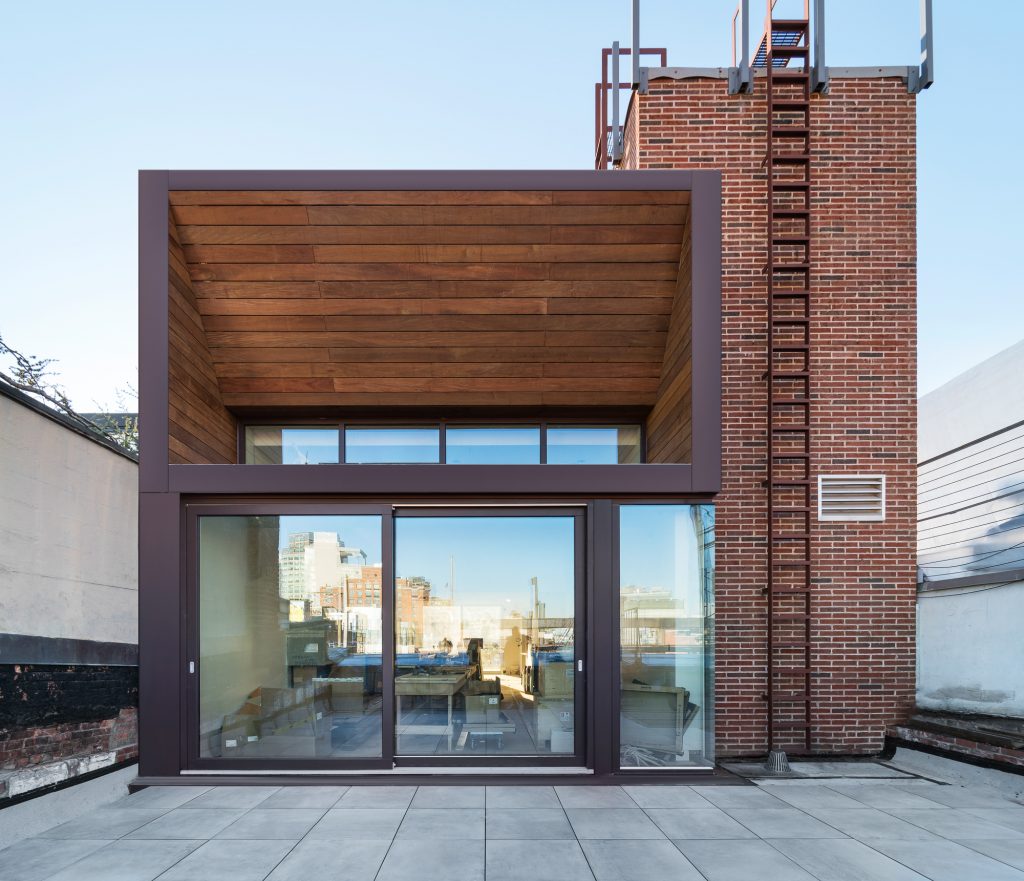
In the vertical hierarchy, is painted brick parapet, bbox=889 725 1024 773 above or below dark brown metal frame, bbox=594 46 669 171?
below

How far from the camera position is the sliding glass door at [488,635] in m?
7.10

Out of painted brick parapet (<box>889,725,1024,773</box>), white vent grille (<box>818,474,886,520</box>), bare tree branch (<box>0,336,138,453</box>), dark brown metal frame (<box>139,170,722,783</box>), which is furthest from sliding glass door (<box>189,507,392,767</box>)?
bare tree branch (<box>0,336,138,453</box>)

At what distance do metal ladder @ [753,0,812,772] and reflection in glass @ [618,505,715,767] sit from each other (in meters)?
0.81

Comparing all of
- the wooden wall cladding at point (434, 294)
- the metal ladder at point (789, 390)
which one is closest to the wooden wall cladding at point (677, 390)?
the wooden wall cladding at point (434, 294)

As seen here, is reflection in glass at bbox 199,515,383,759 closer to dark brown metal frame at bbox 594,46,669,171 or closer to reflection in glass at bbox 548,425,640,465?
reflection in glass at bbox 548,425,640,465

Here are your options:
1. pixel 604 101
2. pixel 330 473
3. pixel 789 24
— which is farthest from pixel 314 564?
pixel 604 101

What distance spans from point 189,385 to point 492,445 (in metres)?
3.34

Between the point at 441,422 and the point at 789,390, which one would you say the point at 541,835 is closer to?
the point at 441,422

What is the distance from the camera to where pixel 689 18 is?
9.76m

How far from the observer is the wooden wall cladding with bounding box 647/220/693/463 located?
23.4 feet

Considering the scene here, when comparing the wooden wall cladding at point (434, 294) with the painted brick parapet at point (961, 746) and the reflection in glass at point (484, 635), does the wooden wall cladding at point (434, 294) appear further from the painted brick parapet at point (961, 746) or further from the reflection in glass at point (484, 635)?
the painted brick parapet at point (961, 746)

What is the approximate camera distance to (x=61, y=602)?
601 cm

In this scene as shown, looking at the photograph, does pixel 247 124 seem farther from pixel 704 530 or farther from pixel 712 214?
pixel 704 530

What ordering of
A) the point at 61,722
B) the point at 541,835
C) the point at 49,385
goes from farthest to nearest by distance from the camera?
the point at 49,385 < the point at 61,722 < the point at 541,835
